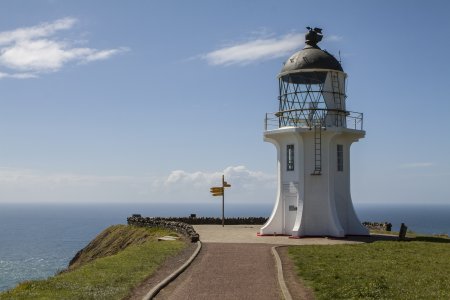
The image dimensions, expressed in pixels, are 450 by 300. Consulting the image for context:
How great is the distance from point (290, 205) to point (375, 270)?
14047 mm

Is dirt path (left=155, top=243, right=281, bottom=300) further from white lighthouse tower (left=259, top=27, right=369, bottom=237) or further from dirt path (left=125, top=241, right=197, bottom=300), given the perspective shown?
white lighthouse tower (left=259, top=27, right=369, bottom=237)

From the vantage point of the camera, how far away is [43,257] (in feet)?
241

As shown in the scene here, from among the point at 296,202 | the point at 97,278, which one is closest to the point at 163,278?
the point at 97,278

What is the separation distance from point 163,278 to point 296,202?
52.7 feet

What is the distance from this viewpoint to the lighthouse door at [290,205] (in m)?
32.7

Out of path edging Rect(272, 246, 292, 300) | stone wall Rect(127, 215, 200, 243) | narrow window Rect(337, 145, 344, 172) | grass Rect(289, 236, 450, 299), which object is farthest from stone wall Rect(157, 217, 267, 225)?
path edging Rect(272, 246, 292, 300)

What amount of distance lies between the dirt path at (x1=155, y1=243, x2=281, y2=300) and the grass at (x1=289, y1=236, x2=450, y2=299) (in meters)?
1.25

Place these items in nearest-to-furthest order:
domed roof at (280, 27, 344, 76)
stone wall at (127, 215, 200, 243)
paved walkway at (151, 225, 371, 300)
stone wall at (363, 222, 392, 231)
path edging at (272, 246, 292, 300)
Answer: path edging at (272, 246, 292, 300) → paved walkway at (151, 225, 371, 300) → stone wall at (127, 215, 200, 243) → domed roof at (280, 27, 344, 76) → stone wall at (363, 222, 392, 231)

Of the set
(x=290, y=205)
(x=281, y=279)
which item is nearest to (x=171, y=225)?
(x=290, y=205)

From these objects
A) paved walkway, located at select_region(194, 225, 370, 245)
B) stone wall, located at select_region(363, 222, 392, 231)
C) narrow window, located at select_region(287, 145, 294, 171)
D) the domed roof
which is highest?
the domed roof

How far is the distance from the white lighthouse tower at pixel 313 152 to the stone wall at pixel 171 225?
4675 millimetres

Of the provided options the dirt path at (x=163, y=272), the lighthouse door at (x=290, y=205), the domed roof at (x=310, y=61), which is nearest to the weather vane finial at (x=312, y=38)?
the domed roof at (x=310, y=61)

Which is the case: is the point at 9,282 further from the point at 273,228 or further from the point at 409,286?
the point at 409,286

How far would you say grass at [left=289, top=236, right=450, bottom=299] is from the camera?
15384mm
